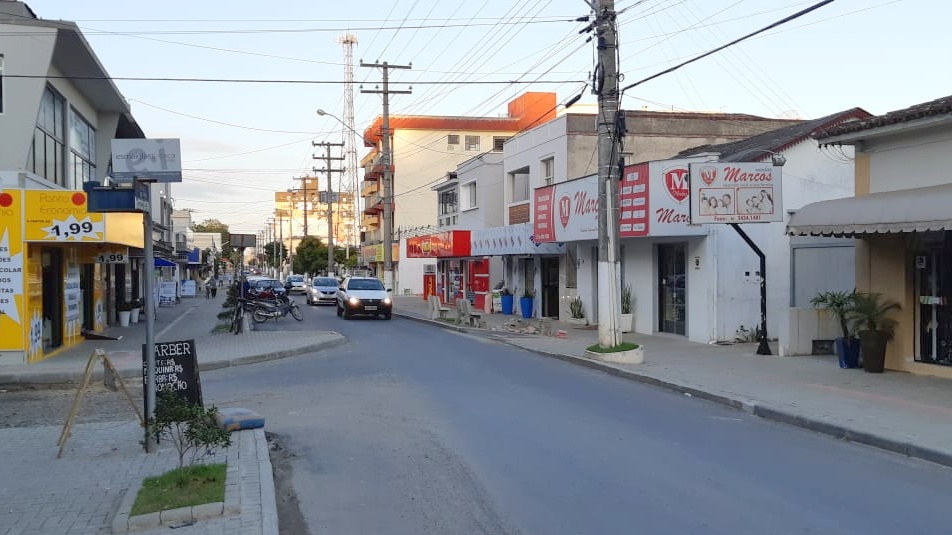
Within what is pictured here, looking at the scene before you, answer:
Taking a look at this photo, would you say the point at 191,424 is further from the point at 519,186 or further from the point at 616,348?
the point at 519,186

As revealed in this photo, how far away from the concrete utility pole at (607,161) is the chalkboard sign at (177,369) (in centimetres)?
1001

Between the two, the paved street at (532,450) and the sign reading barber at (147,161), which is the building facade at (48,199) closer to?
the paved street at (532,450)

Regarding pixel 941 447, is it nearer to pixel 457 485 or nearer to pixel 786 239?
pixel 457 485

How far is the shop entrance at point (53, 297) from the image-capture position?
65.2 ft

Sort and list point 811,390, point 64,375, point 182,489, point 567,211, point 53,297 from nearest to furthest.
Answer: point 182,489
point 811,390
point 64,375
point 53,297
point 567,211

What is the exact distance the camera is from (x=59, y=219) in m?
17.3

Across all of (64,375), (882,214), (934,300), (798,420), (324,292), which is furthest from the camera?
(324,292)

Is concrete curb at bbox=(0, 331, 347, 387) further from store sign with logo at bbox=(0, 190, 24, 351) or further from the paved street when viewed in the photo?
store sign with logo at bbox=(0, 190, 24, 351)

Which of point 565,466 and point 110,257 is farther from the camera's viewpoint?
point 110,257

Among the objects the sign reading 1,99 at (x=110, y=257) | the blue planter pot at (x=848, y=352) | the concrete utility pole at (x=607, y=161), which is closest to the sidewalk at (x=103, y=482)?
the concrete utility pole at (x=607, y=161)

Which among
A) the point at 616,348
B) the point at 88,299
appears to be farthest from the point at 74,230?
the point at 616,348

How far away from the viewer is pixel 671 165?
66.9ft

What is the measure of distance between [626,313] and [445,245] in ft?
56.1

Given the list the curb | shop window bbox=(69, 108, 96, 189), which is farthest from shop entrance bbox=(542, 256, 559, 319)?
the curb
